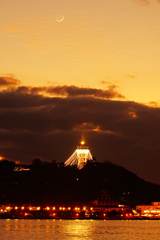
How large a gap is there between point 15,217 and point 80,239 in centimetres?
10119

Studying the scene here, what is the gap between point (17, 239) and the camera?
3629 inches

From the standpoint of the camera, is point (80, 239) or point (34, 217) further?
point (34, 217)

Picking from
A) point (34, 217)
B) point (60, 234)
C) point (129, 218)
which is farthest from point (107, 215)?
point (60, 234)

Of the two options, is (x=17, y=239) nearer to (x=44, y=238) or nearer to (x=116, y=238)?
(x=44, y=238)

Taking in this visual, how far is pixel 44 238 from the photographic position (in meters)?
93.5

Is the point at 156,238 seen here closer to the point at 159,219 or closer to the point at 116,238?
the point at 116,238

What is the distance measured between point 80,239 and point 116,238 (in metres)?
7.35

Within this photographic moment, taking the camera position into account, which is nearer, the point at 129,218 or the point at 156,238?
the point at 156,238

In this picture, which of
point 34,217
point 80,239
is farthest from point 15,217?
point 80,239

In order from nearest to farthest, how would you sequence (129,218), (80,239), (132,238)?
(80,239), (132,238), (129,218)

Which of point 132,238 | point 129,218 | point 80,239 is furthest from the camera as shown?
point 129,218

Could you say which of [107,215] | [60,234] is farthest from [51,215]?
[60,234]

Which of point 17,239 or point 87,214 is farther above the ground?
point 87,214

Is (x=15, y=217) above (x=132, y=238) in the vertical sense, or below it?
above
